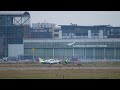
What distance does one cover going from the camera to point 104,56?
7457 millimetres

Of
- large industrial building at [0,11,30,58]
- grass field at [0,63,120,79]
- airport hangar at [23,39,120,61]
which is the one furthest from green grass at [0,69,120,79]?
large industrial building at [0,11,30,58]

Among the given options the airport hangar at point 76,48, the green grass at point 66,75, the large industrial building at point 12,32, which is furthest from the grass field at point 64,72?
the large industrial building at point 12,32

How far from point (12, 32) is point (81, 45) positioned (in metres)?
3.09

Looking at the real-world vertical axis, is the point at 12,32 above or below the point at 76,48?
above

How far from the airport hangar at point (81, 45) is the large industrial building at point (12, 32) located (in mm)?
406

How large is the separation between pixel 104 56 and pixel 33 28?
3.24 metres

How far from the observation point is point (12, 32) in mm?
9094

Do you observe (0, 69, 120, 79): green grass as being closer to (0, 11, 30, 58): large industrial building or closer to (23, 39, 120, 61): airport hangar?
(23, 39, 120, 61): airport hangar

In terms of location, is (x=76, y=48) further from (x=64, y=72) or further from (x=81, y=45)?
(x=64, y=72)

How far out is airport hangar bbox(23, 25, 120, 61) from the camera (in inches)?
297

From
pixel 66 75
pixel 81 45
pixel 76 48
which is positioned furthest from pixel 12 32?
pixel 66 75

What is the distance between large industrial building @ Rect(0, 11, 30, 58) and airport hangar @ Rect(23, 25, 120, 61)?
0.41 m
